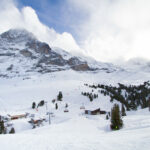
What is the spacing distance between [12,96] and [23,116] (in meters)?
39.6

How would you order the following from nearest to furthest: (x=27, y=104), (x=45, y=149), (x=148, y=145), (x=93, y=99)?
(x=148, y=145), (x=45, y=149), (x=27, y=104), (x=93, y=99)

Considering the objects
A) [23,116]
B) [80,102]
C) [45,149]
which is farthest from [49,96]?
[45,149]

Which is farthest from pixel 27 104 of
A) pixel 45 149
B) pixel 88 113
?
pixel 45 149

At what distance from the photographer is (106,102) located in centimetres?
8356

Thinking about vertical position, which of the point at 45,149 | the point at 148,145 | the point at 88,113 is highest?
the point at 148,145

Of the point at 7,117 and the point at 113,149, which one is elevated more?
the point at 113,149

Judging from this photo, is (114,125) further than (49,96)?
No

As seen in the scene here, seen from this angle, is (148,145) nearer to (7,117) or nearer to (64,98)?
(7,117)

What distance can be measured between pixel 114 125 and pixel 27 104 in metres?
63.2

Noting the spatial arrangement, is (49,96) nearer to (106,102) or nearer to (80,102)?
(80,102)

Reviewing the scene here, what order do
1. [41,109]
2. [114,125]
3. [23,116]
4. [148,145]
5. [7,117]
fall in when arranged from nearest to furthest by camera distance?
1. [148,145]
2. [114,125]
3. [7,117]
4. [23,116]
5. [41,109]

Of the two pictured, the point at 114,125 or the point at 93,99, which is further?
the point at 93,99

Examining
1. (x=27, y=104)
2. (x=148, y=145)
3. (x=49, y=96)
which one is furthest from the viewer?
(x=49, y=96)

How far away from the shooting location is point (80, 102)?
81.6 m
